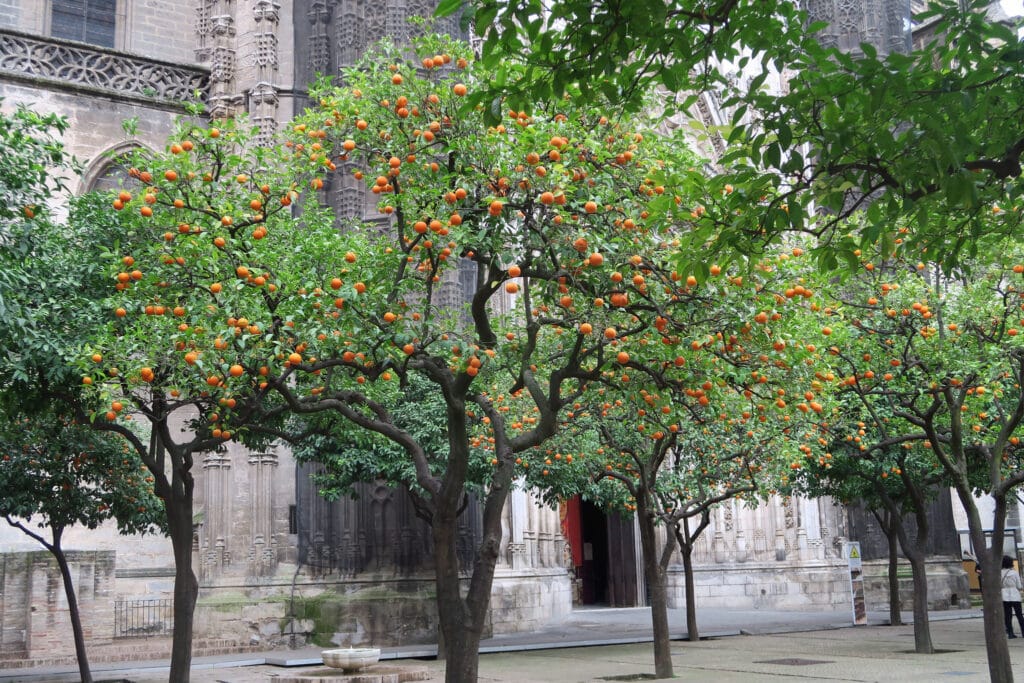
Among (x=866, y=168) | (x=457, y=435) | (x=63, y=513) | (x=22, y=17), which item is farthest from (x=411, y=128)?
(x=22, y=17)

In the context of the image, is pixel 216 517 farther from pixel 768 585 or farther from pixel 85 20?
pixel 768 585

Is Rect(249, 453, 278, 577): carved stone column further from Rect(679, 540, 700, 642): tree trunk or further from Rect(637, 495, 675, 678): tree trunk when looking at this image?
Rect(637, 495, 675, 678): tree trunk

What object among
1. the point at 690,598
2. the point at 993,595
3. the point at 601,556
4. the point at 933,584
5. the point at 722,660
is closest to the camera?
the point at 993,595

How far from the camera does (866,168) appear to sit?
600 cm

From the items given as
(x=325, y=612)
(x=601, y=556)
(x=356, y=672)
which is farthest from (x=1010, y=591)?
(x=601, y=556)

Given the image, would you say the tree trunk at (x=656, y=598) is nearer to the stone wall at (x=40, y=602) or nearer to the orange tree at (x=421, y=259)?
the orange tree at (x=421, y=259)

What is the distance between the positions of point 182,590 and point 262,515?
10825 mm

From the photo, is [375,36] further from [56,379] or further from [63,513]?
[56,379]

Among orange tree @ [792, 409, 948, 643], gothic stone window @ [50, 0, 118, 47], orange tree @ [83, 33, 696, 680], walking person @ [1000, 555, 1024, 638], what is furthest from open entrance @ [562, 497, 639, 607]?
orange tree @ [83, 33, 696, 680]

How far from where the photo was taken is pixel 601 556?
37.8 m

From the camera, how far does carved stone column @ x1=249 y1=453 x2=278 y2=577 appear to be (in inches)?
919

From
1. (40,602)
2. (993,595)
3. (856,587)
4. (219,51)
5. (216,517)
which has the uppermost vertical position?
(219,51)

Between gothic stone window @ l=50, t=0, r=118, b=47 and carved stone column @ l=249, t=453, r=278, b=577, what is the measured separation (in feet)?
36.0

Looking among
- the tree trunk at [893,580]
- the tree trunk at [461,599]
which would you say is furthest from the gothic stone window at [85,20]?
the tree trunk at [893,580]
